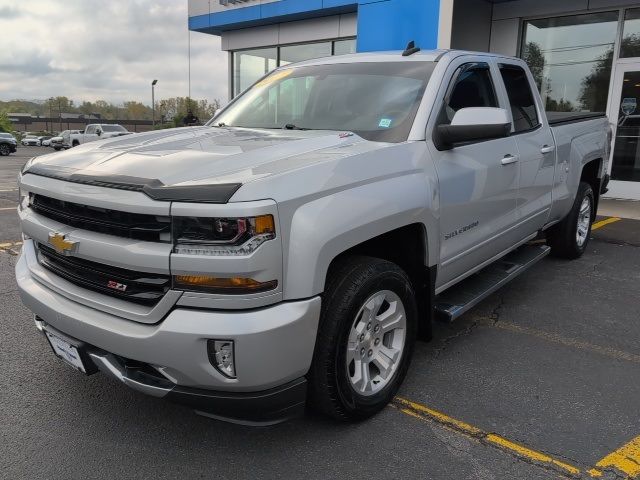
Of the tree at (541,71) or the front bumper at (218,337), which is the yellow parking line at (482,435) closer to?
the front bumper at (218,337)

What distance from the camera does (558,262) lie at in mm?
6082

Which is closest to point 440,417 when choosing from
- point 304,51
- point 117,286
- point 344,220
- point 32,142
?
point 344,220

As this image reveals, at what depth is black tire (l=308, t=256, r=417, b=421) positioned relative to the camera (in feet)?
8.34

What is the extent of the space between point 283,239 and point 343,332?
0.60 metres

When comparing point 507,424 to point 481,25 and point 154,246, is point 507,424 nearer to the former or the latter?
point 154,246

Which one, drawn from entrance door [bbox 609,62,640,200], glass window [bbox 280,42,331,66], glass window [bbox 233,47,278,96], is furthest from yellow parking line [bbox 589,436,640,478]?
glass window [bbox 233,47,278,96]

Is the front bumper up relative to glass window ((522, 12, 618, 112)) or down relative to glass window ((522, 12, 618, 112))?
down

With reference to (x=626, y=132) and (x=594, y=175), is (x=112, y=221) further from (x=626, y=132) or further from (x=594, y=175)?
(x=626, y=132)

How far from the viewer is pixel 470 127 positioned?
3150 millimetres

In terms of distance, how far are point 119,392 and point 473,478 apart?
2.02 m

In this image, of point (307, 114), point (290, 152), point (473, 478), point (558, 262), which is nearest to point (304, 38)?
point (558, 262)

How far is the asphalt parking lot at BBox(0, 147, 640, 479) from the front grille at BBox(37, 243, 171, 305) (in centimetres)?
82

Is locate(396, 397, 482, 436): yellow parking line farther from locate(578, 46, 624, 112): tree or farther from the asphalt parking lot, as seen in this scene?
locate(578, 46, 624, 112): tree

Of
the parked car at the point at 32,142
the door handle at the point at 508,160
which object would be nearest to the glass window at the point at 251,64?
the door handle at the point at 508,160
